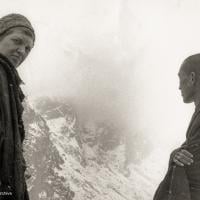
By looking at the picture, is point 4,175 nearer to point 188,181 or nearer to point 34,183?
point 188,181

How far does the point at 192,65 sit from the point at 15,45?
1.75m

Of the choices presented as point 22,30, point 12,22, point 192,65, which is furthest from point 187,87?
point 12,22

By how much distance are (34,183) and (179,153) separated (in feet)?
610

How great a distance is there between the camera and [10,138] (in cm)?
328

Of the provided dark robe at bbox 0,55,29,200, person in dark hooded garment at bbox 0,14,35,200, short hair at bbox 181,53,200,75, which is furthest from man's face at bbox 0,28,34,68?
short hair at bbox 181,53,200,75

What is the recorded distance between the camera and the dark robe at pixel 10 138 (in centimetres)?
315

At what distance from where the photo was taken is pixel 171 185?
3.77 metres

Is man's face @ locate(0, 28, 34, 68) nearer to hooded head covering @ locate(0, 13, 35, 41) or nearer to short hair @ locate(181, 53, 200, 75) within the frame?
hooded head covering @ locate(0, 13, 35, 41)

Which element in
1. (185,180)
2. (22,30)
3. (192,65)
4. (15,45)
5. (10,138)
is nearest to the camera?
(10,138)

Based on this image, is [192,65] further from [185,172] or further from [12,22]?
[12,22]

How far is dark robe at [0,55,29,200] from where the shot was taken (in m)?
3.15

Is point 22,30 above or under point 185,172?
above

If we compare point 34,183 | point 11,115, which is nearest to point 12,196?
point 11,115

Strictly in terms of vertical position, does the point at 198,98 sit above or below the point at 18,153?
above
